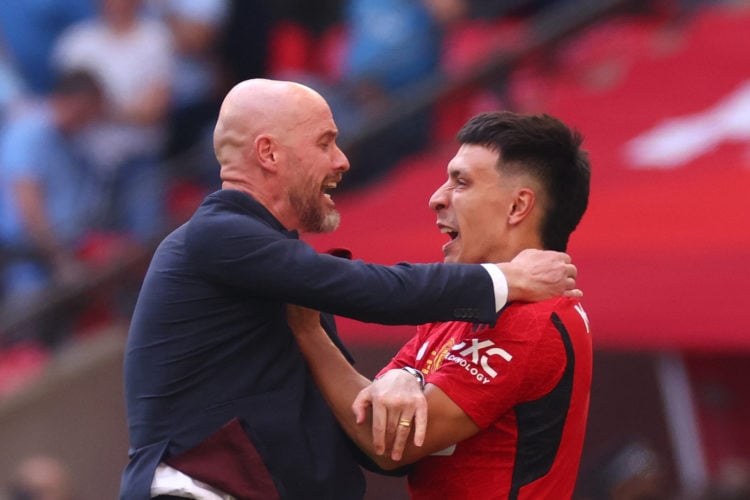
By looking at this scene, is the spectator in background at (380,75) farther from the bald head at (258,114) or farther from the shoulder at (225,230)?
the shoulder at (225,230)

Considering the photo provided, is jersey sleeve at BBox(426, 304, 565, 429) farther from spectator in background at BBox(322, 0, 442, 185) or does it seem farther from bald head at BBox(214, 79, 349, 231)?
spectator in background at BBox(322, 0, 442, 185)

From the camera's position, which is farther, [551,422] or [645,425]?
[645,425]

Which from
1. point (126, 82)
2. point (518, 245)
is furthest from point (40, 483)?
point (518, 245)

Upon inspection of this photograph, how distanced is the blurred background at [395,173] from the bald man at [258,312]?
2.39 meters

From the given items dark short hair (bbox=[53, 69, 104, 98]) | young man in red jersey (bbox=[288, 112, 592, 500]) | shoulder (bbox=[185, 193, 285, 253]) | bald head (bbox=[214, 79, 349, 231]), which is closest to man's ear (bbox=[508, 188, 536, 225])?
young man in red jersey (bbox=[288, 112, 592, 500])

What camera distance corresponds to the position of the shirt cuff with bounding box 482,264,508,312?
3.40m

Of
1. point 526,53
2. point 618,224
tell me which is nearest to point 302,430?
point 618,224

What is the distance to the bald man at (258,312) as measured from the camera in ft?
10.9

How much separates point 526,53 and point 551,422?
15.4 feet

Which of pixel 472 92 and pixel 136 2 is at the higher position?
pixel 136 2

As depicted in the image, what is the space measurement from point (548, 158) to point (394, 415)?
0.74 meters

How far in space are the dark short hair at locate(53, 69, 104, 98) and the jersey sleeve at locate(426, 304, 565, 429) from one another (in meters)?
5.31

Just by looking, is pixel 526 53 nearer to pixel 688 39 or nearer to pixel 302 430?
pixel 688 39

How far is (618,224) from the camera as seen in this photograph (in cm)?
627
